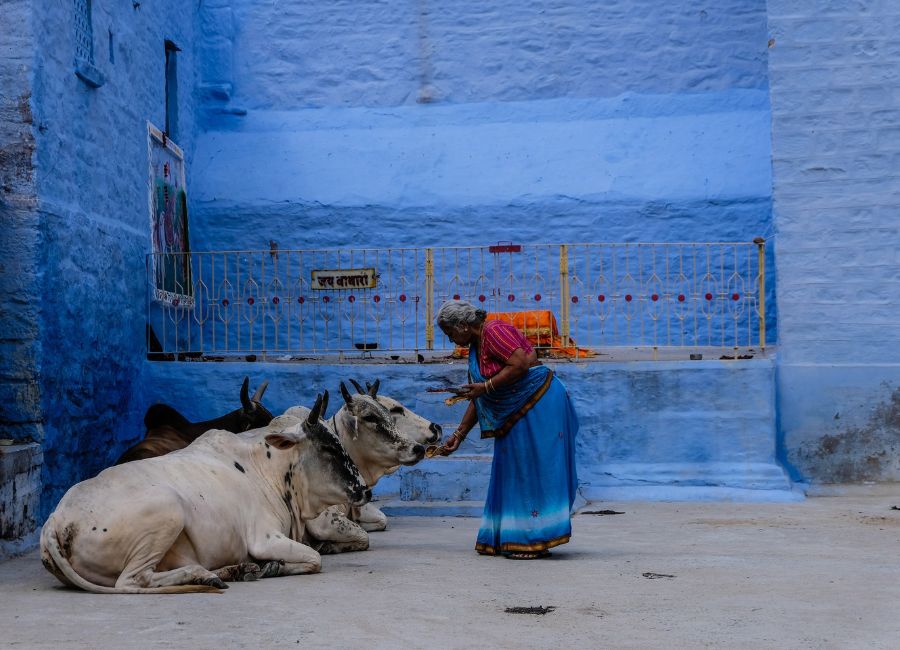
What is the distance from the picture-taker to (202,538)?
5.86m

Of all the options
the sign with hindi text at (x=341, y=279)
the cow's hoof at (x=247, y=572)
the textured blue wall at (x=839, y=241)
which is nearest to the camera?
the cow's hoof at (x=247, y=572)

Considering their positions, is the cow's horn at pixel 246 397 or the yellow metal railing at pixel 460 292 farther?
the yellow metal railing at pixel 460 292

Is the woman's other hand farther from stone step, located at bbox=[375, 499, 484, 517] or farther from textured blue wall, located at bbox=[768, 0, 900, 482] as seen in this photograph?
textured blue wall, located at bbox=[768, 0, 900, 482]

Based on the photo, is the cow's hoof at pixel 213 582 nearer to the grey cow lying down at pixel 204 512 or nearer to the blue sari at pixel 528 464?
the grey cow lying down at pixel 204 512

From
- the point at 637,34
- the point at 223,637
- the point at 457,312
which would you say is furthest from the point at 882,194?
the point at 223,637

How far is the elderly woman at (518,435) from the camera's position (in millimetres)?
6762

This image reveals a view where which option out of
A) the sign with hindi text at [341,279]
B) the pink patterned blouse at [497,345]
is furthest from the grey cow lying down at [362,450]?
the sign with hindi text at [341,279]

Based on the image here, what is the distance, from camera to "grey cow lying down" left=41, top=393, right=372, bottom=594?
18.3ft

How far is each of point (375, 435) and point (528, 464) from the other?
2.98 ft

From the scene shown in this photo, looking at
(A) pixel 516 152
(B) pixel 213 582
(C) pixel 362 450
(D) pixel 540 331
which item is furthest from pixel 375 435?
(A) pixel 516 152

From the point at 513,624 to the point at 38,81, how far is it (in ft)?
17.9

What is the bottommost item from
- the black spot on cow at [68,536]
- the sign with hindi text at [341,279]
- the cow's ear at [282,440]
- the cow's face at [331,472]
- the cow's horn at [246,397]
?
the black spot on cow at [68,536]

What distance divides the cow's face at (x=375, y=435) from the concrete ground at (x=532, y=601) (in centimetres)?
56

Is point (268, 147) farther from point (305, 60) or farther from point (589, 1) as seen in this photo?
point (589, 1)
